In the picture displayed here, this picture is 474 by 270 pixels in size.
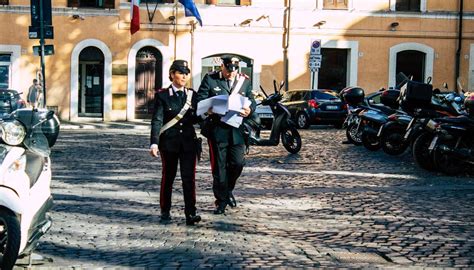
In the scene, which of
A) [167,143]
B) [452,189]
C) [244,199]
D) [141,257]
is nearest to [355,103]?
[452,189]

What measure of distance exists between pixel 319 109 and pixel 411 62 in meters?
9.32

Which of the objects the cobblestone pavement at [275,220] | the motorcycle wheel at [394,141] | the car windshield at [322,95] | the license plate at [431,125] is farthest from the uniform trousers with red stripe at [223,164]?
the car windshield at [322,95]

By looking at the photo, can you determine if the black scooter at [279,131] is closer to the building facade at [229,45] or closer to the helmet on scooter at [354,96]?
the helmet on scooter at [354,96]

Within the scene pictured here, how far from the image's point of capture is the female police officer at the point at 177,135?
27.7 feet

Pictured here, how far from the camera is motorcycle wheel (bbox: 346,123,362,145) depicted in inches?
759

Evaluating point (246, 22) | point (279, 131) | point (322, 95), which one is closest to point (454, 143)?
point (279, 131)

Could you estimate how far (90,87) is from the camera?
34031mm

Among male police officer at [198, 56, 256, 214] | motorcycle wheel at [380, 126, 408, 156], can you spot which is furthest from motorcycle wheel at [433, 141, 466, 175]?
male police officer at [198, 56, 256, 214]

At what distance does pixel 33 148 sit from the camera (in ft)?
20.2

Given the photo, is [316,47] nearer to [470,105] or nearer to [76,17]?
[76,17]

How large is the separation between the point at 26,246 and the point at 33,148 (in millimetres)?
771

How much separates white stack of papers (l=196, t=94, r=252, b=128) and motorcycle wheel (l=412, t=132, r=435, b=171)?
562 centimetres

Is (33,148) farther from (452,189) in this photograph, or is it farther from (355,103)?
(355,103)

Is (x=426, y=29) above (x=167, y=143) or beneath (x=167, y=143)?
above
